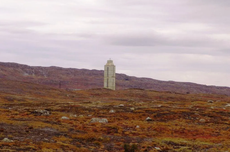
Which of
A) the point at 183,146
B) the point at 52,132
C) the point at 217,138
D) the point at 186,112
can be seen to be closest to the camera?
the point at 183,146

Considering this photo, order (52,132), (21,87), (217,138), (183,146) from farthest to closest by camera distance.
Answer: (21,87) < (217,138) < (52,132) < (183,146)

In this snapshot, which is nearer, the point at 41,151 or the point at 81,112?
the point at 41,151

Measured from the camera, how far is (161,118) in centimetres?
4494

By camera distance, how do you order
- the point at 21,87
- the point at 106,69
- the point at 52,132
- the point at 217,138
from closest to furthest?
the point at 52,132
the point at 217,138
the point at 21,87
the point at 106,69

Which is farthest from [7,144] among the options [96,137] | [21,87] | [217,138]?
[21,87]

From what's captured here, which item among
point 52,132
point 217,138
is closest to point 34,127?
point 52,132

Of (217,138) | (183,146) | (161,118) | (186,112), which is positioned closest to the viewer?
(183,146)

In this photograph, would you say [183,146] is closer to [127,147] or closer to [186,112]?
[127,147]

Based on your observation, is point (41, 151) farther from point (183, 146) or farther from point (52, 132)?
point (183, 146)

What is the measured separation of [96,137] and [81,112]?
76.9ft

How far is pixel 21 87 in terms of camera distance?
10831 cm

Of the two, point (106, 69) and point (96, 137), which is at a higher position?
point (106, 69)

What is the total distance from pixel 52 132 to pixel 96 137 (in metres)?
3.83

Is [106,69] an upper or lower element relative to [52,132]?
upper
